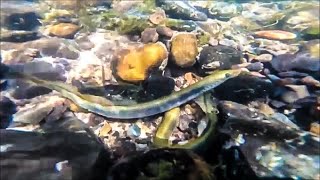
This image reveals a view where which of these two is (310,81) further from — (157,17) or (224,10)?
(224,10)

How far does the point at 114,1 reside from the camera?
573cm

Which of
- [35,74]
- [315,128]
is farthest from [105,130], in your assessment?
[315,128]

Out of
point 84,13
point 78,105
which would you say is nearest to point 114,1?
point 84,13

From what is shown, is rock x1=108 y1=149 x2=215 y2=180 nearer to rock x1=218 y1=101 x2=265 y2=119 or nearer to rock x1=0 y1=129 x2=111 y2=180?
rock x1=0 y1=129 x2=111 y2=180

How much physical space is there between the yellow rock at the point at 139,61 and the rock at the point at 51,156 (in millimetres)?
1074

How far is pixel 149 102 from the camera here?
10.7 feet

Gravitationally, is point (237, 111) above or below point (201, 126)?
above

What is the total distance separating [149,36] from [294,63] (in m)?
1.94

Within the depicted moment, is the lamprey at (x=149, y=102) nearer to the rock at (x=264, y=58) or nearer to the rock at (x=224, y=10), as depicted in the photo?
the rock at (x=264, y=58)

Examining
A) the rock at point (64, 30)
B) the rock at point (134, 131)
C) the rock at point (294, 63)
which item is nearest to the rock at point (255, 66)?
the rock at point (294, 63)

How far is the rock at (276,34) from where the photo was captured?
4992 mm

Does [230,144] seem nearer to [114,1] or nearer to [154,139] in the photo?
[154,139]

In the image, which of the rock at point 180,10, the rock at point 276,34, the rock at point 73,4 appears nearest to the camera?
the rock at point 276,34

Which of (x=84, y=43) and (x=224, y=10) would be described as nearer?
(x=84, y=43)
